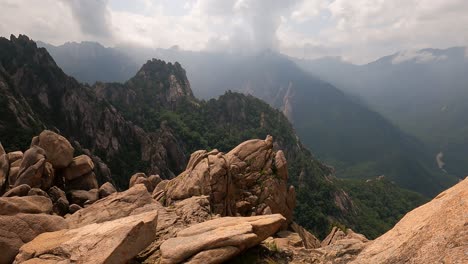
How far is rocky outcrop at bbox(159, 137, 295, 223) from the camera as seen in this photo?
133ft

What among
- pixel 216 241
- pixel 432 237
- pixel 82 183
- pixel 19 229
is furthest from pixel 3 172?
pixel 432 237

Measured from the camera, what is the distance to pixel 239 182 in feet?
158

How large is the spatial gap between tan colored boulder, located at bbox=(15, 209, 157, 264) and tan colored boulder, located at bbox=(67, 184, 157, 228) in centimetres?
589

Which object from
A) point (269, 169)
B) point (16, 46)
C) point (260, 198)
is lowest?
point (260, 198)

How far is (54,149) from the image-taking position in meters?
45.7

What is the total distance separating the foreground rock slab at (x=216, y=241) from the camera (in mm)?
16812

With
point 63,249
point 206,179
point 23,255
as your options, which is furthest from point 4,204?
point 206,179

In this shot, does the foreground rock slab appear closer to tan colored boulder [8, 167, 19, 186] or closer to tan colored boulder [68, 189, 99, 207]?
tan colored boulder [68, 189, 99, 207]

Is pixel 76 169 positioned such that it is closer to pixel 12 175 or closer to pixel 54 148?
pixel 54 148

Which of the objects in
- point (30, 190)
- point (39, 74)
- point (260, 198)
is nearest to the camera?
point (30, 190)

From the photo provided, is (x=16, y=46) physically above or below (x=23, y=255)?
above

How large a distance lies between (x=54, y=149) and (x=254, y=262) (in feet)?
124

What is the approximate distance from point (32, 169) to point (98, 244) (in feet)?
88.3

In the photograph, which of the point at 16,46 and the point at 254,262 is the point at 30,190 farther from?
the point at 16,46
